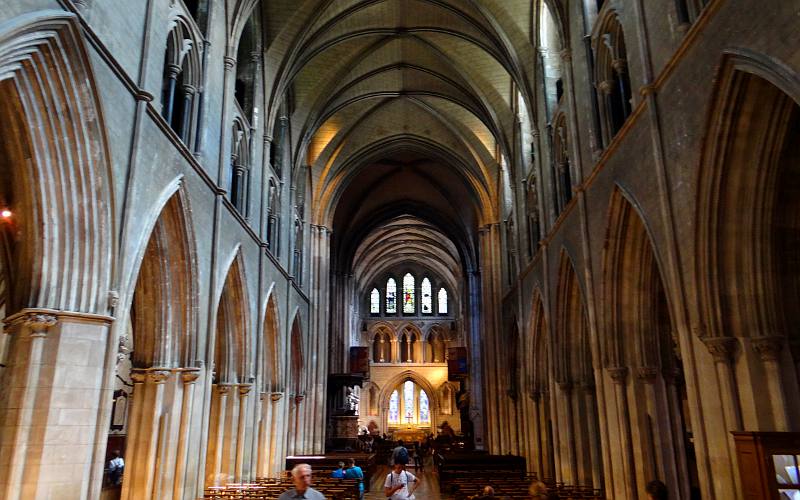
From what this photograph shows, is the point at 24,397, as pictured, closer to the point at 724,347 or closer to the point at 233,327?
the point at 233,327

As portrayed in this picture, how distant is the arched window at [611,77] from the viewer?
11586mm

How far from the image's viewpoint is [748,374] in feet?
24.9

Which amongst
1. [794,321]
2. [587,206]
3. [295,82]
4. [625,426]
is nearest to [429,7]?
[295,82]

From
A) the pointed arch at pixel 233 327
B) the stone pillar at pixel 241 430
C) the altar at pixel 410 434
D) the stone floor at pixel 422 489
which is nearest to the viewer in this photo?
the pointed arch at pixel 233 327

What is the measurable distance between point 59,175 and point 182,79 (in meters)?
4.96

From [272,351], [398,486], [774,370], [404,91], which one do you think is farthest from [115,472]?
[404,91]

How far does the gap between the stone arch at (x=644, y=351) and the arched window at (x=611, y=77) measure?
1588 millimetres

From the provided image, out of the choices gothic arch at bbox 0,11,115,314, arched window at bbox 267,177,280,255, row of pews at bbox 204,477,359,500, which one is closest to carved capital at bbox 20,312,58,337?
gothic arch at bbox 0,11,115,314

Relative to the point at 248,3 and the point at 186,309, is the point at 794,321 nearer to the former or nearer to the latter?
the point at 186,309

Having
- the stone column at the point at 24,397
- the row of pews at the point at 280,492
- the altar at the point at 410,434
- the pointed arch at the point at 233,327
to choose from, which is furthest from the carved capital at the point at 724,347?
the altar at the point at 410,434

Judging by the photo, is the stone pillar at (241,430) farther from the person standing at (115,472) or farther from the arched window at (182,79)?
the arched window at (182,79)

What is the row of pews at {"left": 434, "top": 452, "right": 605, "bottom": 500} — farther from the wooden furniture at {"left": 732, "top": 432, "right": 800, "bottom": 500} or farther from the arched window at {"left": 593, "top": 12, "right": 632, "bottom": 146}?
the arched window at {"left": 593, "top": 12, "right": 632, "bottom": 146}

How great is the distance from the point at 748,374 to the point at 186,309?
947 centimetres

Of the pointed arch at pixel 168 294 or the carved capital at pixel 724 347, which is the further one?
the pointed arch at pixel 168 294
